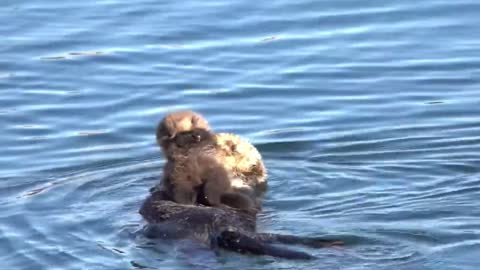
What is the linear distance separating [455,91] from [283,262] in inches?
A: 160

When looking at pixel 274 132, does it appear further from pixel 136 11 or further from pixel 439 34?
pixel 136 11

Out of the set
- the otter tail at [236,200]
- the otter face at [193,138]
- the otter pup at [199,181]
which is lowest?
the otter tail at [236,200]

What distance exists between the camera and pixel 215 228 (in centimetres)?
877

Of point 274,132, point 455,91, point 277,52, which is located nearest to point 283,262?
point 274,132

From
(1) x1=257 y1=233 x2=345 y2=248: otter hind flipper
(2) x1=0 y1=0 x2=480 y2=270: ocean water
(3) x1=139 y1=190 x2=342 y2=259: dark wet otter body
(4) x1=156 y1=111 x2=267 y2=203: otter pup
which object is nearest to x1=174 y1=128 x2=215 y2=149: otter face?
(4) x1=156 y1=111 x2=267 y2=203: otter pup

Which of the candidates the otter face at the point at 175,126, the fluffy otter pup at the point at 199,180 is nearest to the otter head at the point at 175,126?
the otter face at the point at 175,126

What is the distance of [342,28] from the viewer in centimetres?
1359

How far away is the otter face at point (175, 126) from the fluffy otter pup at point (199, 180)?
0.22 meters

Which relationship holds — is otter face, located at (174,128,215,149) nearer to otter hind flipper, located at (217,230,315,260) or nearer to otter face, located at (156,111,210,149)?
otter face, located at (156,111,210,149)

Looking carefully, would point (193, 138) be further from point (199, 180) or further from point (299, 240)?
point (299, 240)

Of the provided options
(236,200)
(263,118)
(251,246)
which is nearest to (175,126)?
(236,200)

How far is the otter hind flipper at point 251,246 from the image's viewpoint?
822cm

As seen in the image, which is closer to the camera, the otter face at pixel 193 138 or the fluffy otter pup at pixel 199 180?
the fluffy otter pup at pixel 199 180

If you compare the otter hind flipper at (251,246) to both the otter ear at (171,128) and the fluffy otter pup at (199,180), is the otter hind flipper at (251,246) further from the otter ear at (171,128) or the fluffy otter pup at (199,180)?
the otter ear at (171,128)
